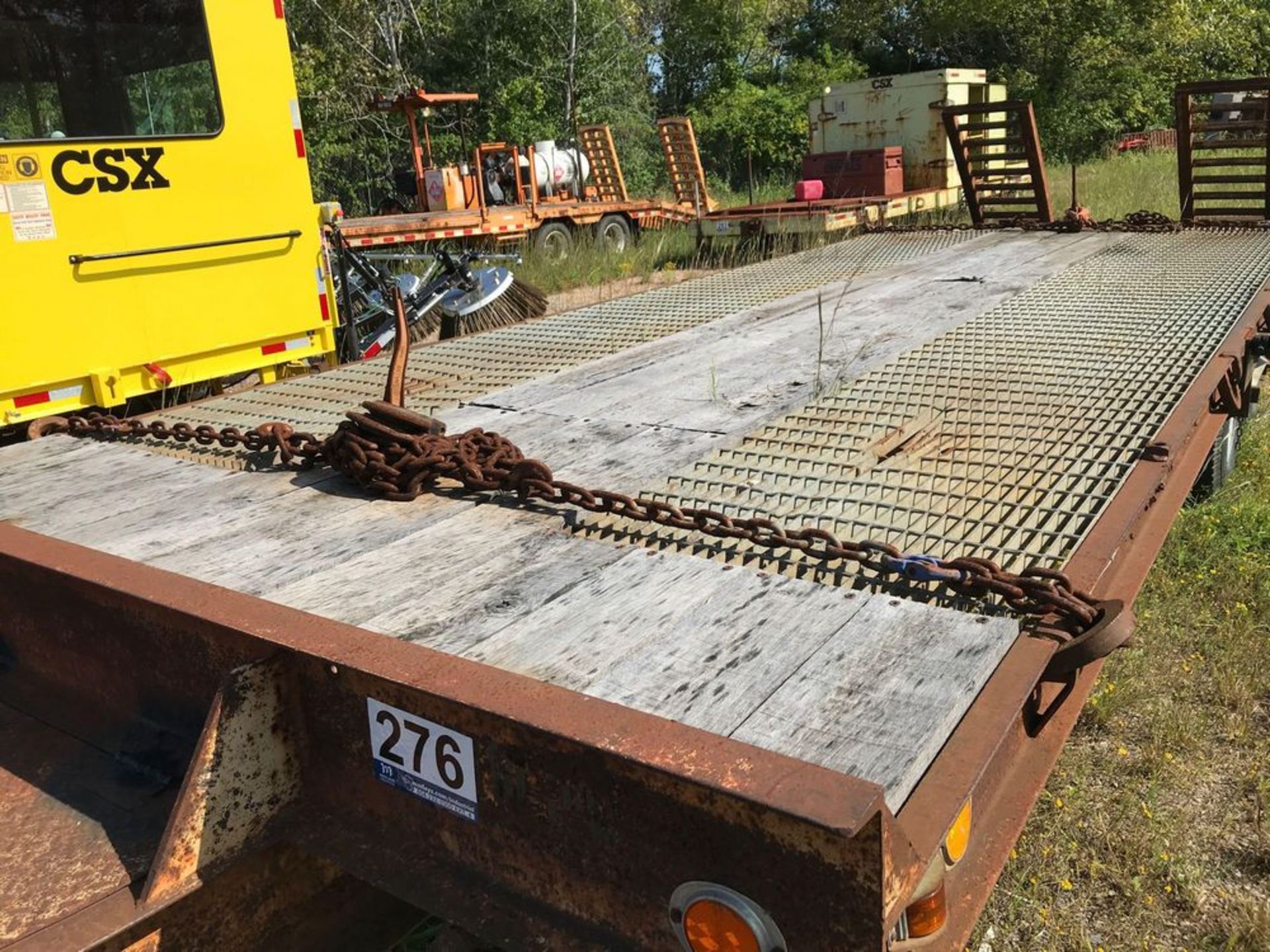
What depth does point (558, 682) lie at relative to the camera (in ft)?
5.39

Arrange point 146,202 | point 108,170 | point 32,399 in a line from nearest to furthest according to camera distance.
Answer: point 32,399
point 108,170
point 146,202

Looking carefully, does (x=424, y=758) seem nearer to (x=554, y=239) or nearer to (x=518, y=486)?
(x=518, y=486)

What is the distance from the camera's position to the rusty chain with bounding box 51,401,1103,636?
6.04 ft

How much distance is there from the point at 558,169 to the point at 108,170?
11.8 metres

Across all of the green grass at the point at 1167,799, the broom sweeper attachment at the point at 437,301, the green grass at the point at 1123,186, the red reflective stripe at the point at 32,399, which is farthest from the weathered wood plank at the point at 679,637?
the green grass at the point at 1123,186

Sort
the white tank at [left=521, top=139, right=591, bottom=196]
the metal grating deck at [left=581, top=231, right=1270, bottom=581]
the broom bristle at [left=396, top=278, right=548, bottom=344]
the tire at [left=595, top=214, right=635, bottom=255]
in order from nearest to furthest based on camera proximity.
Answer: the metal grating deck at [left=581, top=231, right=1270, bottom=581]
the broom bristle at [left=396, top=278, right=548, bottom=344]
the tire at [left=595, top=214, right=635, bottom=255]
the white tank at [left=521, top=139, right=591, bottom=196]

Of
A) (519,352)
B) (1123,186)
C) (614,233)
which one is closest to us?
(519,352)

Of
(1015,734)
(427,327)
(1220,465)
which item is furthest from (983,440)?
(427,327)

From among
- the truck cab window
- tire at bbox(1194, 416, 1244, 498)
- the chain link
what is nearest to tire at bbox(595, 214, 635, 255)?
the chain link

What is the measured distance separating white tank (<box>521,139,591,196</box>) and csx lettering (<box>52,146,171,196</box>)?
10825 millimetres

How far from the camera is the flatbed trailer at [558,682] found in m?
1.42

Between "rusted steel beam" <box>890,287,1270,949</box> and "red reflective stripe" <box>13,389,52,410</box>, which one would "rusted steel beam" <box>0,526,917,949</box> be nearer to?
"rusted steel beam" <box>890,287,1270,949</box>

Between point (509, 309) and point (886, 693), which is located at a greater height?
point (509, 309)

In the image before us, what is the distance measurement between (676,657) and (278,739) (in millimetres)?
669
